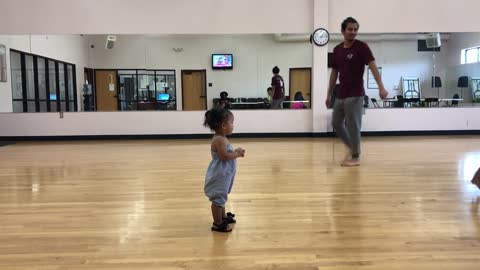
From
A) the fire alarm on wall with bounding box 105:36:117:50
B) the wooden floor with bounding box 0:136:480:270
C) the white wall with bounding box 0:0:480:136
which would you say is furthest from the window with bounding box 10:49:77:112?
the wooden floor with bounding box 0:136:480:270

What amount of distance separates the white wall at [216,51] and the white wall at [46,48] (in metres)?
0.33

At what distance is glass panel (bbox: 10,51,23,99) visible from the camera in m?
8.55

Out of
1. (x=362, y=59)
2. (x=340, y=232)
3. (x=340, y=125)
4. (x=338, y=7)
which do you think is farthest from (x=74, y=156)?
(x=338, y=7)

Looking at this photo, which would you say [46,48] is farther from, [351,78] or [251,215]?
[251,215]

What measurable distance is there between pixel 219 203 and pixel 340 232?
0.67 m

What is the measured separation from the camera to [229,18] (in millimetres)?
8062

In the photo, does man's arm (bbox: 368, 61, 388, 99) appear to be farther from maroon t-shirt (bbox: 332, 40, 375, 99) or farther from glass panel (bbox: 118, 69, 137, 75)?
glass panel (bbox: 118, 69, 137, 75)

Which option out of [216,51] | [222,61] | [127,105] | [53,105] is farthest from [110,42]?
[53,105]

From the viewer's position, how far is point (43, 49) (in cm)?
914

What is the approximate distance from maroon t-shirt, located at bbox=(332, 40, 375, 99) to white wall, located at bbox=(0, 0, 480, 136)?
3786 mm

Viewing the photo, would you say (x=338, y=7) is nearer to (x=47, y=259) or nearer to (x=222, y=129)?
(x=222, y=129)

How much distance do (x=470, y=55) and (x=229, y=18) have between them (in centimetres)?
538

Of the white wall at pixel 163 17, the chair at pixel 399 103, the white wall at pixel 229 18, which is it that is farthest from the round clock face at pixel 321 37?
the chair at pixel 399 103

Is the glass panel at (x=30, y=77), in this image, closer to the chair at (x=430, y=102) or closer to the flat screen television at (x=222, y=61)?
the flat screen television at (x=222, y=61)
